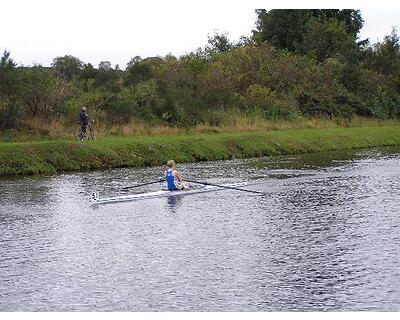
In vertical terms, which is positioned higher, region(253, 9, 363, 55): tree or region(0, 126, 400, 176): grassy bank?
region(253, 9, 363, 55): tree

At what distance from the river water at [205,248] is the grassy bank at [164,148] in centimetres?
539

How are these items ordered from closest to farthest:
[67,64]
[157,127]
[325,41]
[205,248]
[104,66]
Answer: [205,248], [157,127], [104,66], [325,41], [67,64]

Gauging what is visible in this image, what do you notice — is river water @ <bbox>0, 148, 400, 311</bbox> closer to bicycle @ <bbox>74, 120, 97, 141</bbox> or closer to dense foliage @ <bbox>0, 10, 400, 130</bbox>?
bicycle @ <bbox>74, 120, 97, 141</bbox>

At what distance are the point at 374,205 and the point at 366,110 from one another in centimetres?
4818

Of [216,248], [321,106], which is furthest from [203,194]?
[321,106]

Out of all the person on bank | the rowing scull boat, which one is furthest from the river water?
the person on bank

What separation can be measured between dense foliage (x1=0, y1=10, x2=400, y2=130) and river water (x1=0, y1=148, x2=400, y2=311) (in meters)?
16.1

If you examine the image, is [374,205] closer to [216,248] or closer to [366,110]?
[216,248]

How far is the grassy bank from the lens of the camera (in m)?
39.9

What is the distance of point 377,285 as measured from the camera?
1630 centimetres

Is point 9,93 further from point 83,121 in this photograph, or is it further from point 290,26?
point 290,26

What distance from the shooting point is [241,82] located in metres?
69.6

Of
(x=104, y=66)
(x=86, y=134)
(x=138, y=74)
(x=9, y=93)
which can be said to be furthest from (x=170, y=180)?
(x=104, y=66)

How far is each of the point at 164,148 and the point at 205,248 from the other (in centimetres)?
2553
